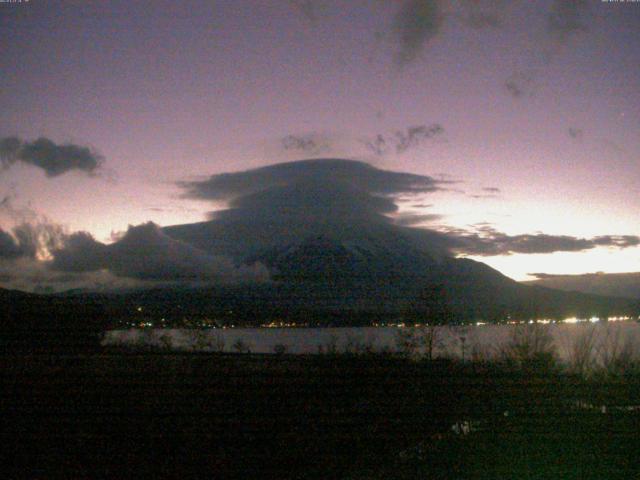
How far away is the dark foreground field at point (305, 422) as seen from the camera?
Answer: 12.7 feet

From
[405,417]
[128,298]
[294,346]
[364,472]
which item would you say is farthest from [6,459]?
[294,346]

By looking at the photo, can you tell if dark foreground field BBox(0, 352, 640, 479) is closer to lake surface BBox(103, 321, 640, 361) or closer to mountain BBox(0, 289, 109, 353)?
mountain BBox(0, 289, 109, 353)

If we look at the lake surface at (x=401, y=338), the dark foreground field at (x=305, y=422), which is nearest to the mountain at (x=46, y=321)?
the dark foreground field at (x=305, y=422)

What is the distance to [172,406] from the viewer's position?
17.0 feet

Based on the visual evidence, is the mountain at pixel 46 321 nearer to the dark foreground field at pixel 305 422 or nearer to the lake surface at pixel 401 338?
the dark foreground field at pixel 305 422

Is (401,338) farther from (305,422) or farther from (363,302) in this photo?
(305,422)

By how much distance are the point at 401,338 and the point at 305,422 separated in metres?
8.86

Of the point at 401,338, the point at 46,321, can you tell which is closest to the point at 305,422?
the point at 46,321

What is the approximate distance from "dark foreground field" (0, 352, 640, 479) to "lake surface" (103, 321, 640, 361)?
4.07ft

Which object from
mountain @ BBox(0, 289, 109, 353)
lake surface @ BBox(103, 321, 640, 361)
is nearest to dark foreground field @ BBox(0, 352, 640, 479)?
mountain @ BBox(0, 289, 109, 353)

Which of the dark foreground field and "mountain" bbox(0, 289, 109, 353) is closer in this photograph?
the dark foreground field

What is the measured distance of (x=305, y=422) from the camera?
17.1ft

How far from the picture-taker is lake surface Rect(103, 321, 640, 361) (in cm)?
853

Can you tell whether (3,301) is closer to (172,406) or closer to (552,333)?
(172,406)
